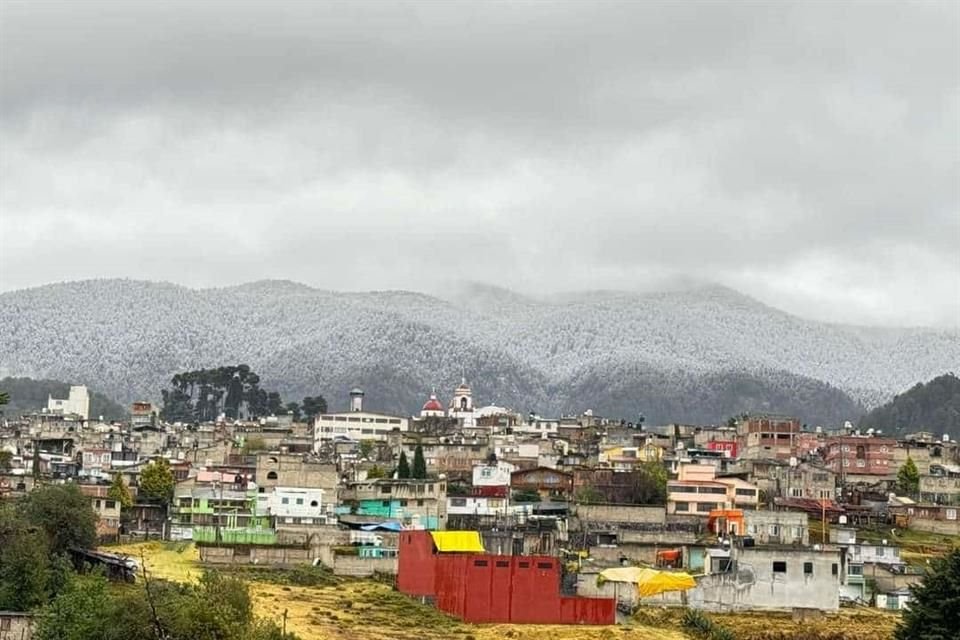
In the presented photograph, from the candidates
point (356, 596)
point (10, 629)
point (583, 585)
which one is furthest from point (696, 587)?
point (10, 629)

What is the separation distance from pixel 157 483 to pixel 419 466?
16.1m

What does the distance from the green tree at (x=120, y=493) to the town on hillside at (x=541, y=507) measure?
0.19 m

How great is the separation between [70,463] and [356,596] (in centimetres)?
4387

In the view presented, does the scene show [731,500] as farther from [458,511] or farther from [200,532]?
[200,532]

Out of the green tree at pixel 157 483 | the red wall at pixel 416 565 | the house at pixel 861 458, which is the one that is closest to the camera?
the red wall at pixel 416 565

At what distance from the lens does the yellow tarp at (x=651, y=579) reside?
8181 cm

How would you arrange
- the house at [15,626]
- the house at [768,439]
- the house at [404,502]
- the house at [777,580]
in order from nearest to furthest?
the house at [15,626], the house at [777,580], the house at [404,502], the house at [768,439]

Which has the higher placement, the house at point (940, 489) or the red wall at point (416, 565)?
the house at point (940, 489)

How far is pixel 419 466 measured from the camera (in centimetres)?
11519

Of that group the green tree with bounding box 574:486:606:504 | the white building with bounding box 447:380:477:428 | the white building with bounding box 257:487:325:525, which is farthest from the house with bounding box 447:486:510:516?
the white building with bounding box 447:380:477:428

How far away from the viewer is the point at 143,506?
99562 mm

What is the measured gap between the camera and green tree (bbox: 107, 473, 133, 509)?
9844 centimetres

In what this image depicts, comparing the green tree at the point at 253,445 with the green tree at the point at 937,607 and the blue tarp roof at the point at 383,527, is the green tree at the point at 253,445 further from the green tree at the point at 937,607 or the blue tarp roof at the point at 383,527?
the green tree at the point at 937,607

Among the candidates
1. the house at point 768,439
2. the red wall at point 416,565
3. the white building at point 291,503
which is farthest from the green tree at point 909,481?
the red wall at point 416,565
